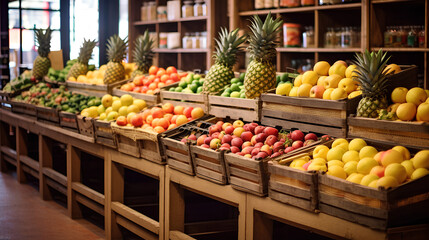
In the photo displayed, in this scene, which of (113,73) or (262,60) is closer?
(262,60)

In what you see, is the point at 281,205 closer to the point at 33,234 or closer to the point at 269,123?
the point at 269,123

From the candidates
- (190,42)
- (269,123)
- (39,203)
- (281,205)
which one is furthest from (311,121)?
(190,42)

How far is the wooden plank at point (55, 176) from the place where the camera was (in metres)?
4.89

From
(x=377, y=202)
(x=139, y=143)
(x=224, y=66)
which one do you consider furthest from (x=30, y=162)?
(x=377, y=202)

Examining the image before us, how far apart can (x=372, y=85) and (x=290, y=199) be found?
2.31 feet

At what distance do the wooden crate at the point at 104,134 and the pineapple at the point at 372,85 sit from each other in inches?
77.6

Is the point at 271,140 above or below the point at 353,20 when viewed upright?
below

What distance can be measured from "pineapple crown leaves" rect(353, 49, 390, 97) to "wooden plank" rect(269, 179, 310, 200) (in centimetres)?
63

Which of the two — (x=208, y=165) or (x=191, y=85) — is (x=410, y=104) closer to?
(x=208, y=165)

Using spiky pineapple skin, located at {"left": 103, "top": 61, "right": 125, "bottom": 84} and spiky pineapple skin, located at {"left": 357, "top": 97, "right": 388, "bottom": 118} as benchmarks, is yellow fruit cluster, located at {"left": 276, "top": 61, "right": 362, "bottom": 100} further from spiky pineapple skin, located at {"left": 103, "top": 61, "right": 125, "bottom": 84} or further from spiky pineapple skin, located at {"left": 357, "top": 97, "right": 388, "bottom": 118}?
spiky pineapple skin, located at {"left": 103, "top": 61, "right": 125, "bottom": 84}

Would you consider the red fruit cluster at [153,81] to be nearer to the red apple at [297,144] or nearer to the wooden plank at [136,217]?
the wooden plank at [136,217]

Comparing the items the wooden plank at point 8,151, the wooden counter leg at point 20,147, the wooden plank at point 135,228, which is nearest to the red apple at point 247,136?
the wooden plank at point 135,228

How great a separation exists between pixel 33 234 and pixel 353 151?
9.16 feet

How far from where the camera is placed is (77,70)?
19.6 ft
